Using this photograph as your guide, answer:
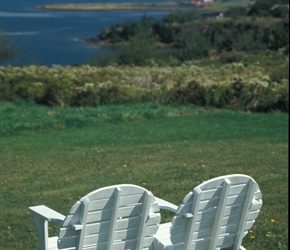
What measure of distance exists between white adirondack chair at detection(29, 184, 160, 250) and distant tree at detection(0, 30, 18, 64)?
1916cm

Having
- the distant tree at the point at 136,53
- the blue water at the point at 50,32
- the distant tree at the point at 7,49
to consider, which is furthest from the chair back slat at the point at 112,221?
the distant tree at the point at 136,53

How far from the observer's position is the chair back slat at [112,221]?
447 cm

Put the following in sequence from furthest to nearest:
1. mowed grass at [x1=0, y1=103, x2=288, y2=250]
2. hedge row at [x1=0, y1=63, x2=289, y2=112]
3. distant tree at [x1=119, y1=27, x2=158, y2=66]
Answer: distant tree at [x1=119, y1=27, x2=158, y2=66]
hedge row at [x1=0, y1=63, x2=289, y2=112]
mowed grass at [x1=0, y1=103, x2=288, y2=250]

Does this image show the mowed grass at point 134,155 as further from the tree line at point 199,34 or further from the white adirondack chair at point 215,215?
the tree line at point 199,34

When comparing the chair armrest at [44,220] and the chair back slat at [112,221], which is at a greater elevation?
the chair back slat at [112,221]

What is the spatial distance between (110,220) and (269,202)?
359cm

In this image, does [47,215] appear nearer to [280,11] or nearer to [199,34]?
[199,34]

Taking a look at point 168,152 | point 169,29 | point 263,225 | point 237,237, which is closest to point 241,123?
point 168,152

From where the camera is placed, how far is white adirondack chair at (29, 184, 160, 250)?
4469 millimetres

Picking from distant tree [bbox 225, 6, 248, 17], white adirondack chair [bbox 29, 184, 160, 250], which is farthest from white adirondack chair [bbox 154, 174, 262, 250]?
distant tree [bbox 225, 6, 248, 17]

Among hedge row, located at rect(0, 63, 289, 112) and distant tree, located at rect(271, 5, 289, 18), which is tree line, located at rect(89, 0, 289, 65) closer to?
distant tree, located at rect(271, 5, 289, 18)

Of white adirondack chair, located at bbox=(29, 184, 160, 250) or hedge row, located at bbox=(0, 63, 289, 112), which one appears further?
hedge row, located at bbox=(0, 63, 289, 112)

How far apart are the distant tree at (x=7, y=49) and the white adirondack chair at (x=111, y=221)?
1916 cm

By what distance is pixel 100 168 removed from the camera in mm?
10398
